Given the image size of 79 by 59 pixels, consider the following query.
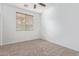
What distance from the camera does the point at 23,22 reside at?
5.49m

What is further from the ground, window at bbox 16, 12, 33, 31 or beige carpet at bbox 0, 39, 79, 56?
window at bbox 16, 12, 33, 31

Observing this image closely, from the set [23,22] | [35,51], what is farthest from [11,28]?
[35,51]

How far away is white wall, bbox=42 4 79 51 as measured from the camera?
351 cm

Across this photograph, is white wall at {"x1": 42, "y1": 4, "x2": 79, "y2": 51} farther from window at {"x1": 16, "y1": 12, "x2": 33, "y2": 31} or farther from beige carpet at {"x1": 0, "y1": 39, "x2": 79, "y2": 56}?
window at {"x1": 16, "y1": 12, "x2": 33, "y2": 31}

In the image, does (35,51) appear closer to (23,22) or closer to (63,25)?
(63,25)

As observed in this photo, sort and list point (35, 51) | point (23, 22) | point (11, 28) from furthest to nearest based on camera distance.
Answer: point (23, 22)
point (11, 28)
point (35, 51)

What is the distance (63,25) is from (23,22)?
2.59 meters

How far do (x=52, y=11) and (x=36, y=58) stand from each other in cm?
445

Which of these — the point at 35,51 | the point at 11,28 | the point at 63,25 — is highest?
the point at 63,25

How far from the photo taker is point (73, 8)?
11.8 feet

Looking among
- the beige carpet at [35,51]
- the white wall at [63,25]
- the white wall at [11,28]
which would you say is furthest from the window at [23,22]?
the beige carpet at [35,51]

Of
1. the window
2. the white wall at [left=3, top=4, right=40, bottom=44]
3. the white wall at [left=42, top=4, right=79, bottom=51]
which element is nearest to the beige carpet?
the white wall at [left=42, top=4, right=79, bottom=51]

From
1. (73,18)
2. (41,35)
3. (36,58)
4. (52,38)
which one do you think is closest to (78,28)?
(73,18)

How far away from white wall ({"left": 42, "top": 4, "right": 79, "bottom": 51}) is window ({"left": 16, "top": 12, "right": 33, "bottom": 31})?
1028 mm
